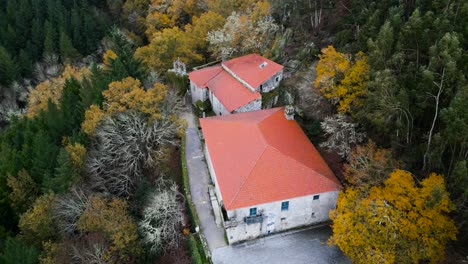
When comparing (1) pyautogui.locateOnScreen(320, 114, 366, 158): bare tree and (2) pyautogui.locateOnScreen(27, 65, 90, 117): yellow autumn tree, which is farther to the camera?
(2) pyautogui.locateOnScreen(27, 65, 90, 117): yellow autumn tree

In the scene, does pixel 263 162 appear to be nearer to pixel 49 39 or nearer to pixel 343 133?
pixel 343 133

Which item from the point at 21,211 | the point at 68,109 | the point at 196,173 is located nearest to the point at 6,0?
the point at 68,109

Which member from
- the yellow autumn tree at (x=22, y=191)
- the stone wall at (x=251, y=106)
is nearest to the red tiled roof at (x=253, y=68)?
the stone wall at (x=251, y=106)

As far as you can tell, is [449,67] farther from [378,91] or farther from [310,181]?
[310,181]

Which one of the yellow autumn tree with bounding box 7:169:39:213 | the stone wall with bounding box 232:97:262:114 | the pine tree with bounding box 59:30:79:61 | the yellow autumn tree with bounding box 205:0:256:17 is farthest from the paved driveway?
the pine tree with bounding box 59:30:79:61

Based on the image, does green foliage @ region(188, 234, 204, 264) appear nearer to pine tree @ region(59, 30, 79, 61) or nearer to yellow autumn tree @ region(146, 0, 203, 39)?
yellow autumn tree @ region(146, 0, 203, 39)

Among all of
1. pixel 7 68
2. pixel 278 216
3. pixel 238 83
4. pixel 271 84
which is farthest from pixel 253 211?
pixel 7 68
